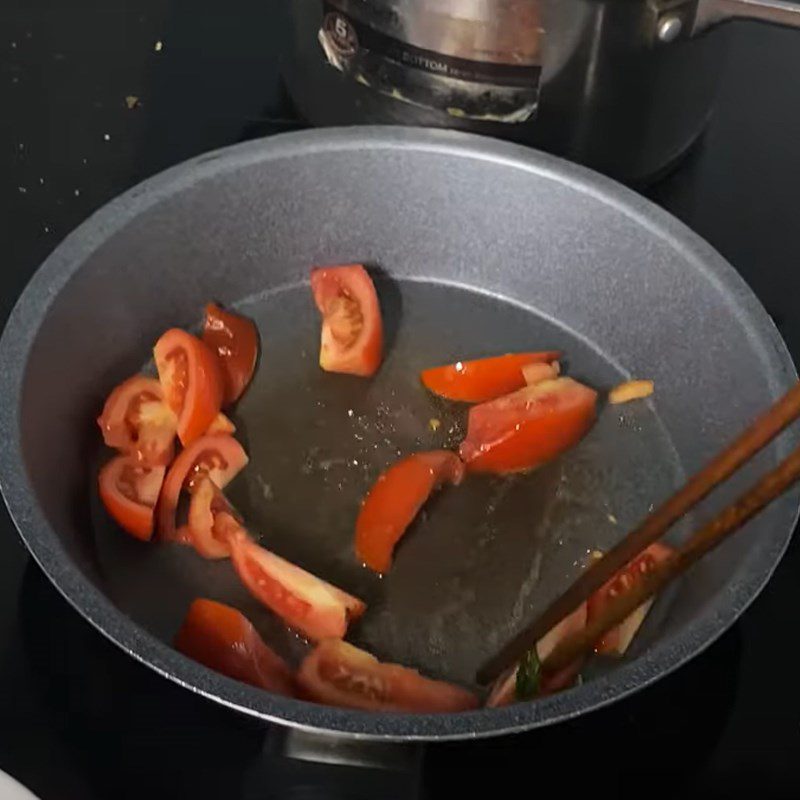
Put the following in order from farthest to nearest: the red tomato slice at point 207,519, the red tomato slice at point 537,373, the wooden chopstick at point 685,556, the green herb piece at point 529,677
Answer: the red tomato slice at point 537,373 → the red tomato slice at point 207,519 → the green herb piece at point 529,677 → the wooden chopstick at point 685,556

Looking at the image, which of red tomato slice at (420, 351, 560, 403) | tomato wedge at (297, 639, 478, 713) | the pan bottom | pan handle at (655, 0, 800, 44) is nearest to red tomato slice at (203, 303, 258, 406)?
the pan bottom

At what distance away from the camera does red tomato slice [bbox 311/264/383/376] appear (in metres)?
0.92

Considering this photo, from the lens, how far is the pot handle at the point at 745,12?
0.84 m

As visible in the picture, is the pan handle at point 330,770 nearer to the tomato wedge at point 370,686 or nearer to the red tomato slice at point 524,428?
the tomato wedge at point 370,686

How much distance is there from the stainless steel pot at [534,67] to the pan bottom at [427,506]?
15 cm

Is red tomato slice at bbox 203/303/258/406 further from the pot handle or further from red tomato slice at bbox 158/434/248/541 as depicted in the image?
the pot handle

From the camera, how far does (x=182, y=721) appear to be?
2.44ft

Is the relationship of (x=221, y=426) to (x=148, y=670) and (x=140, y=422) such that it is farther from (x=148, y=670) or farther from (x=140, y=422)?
(x=148, y=670)

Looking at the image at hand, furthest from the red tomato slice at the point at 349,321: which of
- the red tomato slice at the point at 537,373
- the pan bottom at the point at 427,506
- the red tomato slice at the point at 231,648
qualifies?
the red tomato slice at the point at 231,648

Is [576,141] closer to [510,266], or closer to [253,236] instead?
[510,266]

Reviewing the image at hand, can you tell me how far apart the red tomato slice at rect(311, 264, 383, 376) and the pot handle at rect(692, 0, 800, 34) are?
1.02 ft

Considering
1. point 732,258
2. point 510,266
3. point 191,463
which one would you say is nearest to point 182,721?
point 191,463

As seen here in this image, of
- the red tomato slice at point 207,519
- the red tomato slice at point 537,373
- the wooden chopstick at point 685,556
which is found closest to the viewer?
the wooden chopstick at point 685,556

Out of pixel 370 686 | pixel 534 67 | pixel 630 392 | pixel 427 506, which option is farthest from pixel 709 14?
pixel 370 686
